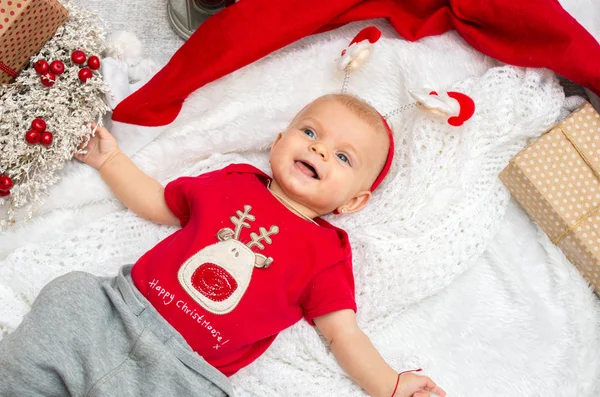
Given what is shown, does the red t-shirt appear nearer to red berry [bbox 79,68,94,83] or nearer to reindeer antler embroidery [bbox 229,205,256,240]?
reindeer antler embroidery [bbox 229,205,256,240]

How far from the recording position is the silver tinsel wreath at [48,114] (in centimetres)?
113

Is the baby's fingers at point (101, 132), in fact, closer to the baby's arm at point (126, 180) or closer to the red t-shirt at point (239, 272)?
the baby's arm at point (126, 180)

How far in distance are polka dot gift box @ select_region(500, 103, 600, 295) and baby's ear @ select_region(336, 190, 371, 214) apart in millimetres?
321

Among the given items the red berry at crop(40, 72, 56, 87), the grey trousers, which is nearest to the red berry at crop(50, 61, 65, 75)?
the red berry at crop(40, 72, 56, 87)

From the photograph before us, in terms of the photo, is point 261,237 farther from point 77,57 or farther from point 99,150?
point 77,57

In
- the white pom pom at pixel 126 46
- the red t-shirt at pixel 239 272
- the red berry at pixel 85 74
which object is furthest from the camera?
the white pom pom at pixel 126 46

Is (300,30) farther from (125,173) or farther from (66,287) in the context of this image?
(66,287)

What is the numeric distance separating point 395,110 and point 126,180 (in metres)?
0.60

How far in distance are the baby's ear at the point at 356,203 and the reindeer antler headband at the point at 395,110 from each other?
0.16 ft

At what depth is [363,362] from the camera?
44.4 inches

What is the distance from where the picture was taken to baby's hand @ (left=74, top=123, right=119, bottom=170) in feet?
4.06

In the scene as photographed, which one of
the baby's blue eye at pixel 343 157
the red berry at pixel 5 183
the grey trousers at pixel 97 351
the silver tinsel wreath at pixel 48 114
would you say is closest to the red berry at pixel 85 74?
the silver tinsel wreath at pixel 48 114

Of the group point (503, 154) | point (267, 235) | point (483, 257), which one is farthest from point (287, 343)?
point (503, 154)

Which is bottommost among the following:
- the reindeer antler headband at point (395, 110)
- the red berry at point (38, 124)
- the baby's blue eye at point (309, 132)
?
the red berry at point (38, 124)
